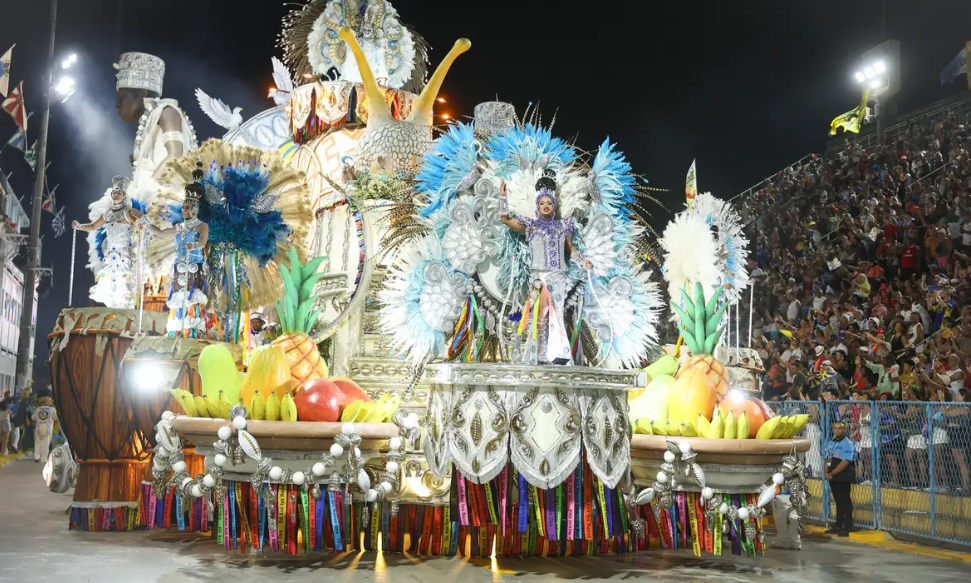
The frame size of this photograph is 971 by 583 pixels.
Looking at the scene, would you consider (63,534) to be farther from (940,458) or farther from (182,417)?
(940,458)

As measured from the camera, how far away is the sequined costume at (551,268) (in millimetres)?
5863

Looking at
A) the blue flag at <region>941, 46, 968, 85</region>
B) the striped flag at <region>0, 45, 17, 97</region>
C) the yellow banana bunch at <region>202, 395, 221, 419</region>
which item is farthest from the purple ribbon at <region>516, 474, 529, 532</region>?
the blue flag at <region>941, 46, 968, 85</region>

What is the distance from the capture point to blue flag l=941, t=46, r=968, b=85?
57.4 ft

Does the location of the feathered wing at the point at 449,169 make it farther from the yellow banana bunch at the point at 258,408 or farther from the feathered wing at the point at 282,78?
the feathered wing at the point at 282,78

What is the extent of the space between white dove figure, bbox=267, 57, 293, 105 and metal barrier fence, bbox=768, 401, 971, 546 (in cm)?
786

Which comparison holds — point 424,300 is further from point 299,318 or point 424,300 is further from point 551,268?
point 299,318

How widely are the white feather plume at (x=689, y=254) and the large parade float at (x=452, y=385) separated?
0.8 inches

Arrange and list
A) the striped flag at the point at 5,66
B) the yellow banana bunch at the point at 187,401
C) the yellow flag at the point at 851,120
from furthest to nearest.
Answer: the yellow flag at the point at 851,120 → the striped flag at the point at 5,66 → the yellow banana bunch at the point at 187,401

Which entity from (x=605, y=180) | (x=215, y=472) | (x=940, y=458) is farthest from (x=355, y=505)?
(x=940, y=458)

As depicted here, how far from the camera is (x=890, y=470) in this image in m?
8.73

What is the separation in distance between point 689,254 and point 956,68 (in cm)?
1303

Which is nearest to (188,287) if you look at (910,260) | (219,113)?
(219,113)

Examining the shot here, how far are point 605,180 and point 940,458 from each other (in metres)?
4.25

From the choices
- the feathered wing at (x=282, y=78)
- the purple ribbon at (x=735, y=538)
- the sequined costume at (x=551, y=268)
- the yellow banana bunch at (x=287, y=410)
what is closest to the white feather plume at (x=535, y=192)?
the sequined costume at (x=551, y=268)
